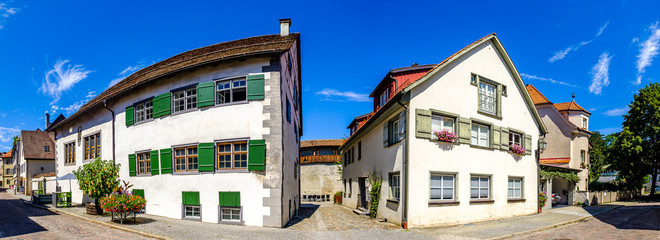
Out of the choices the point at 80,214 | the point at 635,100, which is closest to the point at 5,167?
the point at 80,214

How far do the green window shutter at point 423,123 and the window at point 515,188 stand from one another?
22.2ft

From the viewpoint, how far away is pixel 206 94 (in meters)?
15.1

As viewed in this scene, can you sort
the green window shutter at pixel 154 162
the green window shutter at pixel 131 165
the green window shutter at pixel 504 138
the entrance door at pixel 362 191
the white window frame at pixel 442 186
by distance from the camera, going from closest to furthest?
1. the white window frame at pixel 442 186
2. the green window shutter at pixel 154 162
3. the green window shutter at pixel 504 138
4. the green window shutter at pixel 131 165
5. the entrance door at pixel 362 191

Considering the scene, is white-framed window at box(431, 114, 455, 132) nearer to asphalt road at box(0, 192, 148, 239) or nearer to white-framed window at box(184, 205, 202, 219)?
white-framed window at box(184, 205, 202, 219)

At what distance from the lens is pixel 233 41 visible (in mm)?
19422

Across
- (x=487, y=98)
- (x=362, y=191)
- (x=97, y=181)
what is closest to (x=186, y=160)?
(x=97, y=181)

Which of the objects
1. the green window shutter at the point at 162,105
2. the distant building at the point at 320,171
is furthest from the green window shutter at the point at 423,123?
the distant building at the point at 320,171

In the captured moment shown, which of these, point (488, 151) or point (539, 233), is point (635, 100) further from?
point (539, 233)

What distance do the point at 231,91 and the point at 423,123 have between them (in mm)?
7950

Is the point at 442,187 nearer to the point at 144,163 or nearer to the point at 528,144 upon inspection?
the point at 528,144

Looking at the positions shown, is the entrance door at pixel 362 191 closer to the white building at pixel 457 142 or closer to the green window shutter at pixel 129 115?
the white building at pixel 457 142

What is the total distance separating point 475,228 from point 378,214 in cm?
478

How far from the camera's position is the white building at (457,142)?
14.5 meters

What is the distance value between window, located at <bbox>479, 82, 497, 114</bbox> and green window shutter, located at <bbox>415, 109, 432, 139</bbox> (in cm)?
385
